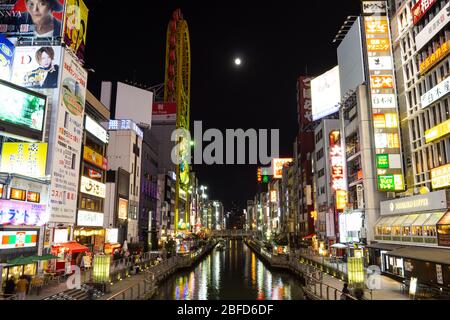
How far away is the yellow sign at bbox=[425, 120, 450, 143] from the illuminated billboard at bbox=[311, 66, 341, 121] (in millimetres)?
32934

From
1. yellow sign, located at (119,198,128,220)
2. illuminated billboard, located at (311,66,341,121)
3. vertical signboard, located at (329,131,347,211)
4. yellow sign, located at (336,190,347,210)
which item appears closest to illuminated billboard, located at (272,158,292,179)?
illuminated billboard, located at (311,66,341,121)

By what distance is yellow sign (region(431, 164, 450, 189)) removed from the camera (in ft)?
100

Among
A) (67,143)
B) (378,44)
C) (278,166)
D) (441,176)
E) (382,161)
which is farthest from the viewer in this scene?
(278,166)

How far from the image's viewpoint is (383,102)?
4319 centimetres

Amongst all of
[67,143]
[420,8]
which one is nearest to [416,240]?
[420,8]

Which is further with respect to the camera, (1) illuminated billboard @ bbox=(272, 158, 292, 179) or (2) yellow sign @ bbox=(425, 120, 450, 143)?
(1) illuminated billboard @ bbox=(272, 158, 292, 179)

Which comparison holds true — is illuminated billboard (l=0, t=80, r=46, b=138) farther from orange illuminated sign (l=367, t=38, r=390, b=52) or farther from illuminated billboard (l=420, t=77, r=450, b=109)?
orange illuminated sign (l=367, t=38, r=390, b=52)

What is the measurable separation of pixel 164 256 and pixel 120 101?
48.4m

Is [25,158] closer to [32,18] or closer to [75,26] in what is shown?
[32,18]

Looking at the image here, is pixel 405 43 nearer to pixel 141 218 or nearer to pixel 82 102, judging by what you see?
pixel 82 102

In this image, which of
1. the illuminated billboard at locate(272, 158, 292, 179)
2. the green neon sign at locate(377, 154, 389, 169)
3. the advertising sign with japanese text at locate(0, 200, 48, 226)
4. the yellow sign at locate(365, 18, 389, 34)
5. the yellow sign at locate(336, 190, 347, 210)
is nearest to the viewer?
the advertising sign with japanese text at locate(0, 200, 48, 226)

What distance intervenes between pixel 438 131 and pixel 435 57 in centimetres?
674

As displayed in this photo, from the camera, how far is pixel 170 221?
103500 millimetres

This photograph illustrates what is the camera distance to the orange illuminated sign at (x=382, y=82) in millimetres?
43156
